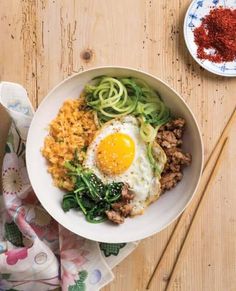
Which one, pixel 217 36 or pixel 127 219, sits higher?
pixel 217 36

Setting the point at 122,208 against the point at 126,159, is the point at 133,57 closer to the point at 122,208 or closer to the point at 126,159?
the point at 126,159

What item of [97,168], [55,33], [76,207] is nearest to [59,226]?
[76,207]

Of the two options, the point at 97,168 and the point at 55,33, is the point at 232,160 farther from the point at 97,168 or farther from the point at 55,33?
the point at 55,33

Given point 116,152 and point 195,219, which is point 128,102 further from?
point 195,219

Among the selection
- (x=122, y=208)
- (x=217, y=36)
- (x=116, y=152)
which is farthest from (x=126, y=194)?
(x=217, y=36)

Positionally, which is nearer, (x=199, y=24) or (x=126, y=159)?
(x=126, y=159)

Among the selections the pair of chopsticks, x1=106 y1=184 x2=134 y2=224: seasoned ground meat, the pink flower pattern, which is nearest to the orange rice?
x1=106 y1=184 x2=134 y2=224: seasoned ground meat

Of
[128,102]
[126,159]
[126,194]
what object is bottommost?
[126,194]
